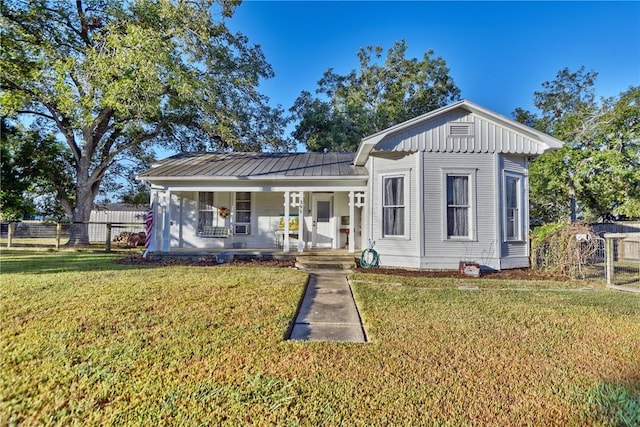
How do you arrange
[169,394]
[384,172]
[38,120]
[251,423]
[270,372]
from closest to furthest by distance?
1. [251,423]
2. [169,394]
3. [270,372]
4. [384,172]
5. [38,120]

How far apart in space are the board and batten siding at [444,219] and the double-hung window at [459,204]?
0.09m

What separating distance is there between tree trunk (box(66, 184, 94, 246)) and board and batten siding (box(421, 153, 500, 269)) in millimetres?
15099

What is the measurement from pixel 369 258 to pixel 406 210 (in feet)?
5.83

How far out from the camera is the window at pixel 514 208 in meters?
9.12

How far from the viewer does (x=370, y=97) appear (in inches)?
987

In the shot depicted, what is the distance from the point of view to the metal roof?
34.5ft

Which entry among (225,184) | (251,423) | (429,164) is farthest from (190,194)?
(251,423)

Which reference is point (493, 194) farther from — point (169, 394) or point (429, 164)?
point (169, 394)

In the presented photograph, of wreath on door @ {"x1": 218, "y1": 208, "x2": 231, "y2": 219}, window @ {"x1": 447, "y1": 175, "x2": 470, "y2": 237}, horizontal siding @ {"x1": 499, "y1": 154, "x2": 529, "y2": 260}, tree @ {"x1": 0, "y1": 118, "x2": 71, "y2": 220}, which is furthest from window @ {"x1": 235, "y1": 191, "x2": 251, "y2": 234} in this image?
tree @ {"x1": 0, "y1": 118, "x2": 71, "y2": 220}

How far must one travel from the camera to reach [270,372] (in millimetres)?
2877

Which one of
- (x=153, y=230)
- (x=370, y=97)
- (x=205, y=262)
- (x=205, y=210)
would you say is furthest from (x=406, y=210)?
(x=370, y=97)

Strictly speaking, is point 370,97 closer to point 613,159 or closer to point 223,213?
point 613,159

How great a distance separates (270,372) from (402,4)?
46.2 feet

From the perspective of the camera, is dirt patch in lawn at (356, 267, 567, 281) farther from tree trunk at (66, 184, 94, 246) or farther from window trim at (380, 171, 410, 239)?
tree trunk at (66, 184, 94, 246)
